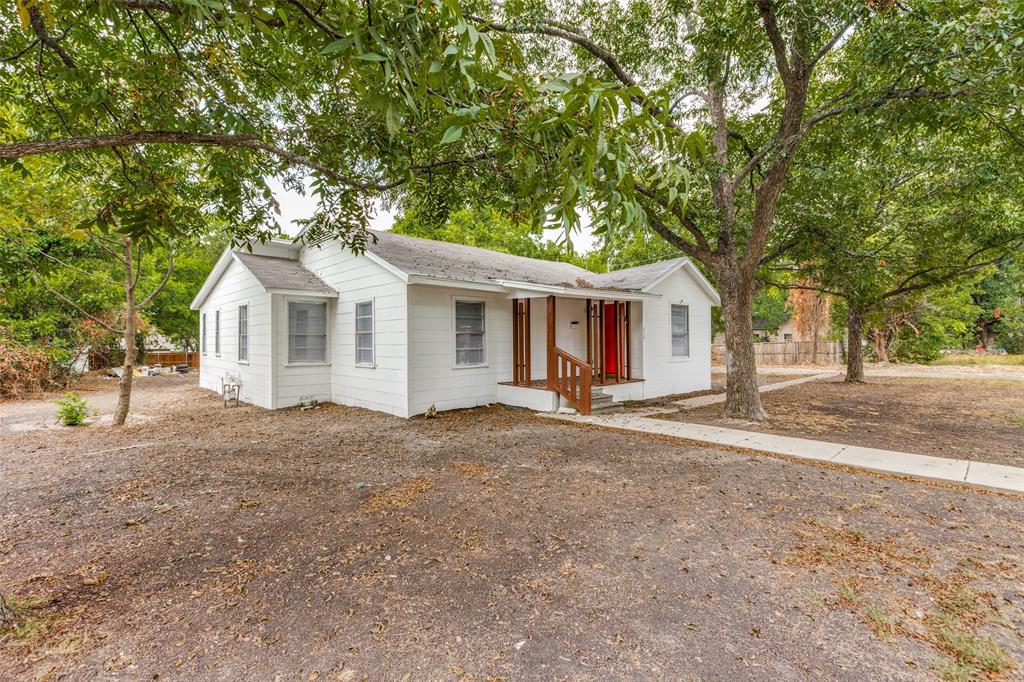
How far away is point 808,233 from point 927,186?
2.96 metres

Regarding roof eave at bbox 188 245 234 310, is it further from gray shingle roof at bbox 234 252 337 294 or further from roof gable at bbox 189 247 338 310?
gray shingle roof at bbox 234 252 337 294

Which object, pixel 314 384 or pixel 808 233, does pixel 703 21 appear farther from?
pixel 314 384

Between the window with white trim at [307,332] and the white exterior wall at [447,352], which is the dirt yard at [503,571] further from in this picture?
the window with white trim at [307,332]

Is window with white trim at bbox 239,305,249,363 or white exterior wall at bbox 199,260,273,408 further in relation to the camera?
window with white trim at bbox 239,305,249,363

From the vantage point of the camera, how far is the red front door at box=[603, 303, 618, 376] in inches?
433

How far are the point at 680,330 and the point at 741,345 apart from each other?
14.2 ft

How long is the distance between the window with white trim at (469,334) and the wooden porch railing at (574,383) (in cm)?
164

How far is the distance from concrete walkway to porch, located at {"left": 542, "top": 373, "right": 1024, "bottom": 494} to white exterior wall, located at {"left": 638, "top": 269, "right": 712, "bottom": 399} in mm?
2950

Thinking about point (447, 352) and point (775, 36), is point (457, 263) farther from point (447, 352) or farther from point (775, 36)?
point (775, 36)

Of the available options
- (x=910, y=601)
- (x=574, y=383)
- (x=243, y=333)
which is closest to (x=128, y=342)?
(x=243, y=333)

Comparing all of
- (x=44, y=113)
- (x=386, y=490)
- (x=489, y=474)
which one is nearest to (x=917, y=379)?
(x=489, y=474)

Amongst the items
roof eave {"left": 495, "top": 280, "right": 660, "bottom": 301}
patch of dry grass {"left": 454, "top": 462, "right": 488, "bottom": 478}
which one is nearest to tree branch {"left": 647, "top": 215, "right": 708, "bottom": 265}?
roof eave {"left": 495, "top": 280, "right": 660, "bottom": 301}

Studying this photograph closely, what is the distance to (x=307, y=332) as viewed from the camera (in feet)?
32.3

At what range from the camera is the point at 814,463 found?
5.30 metres
